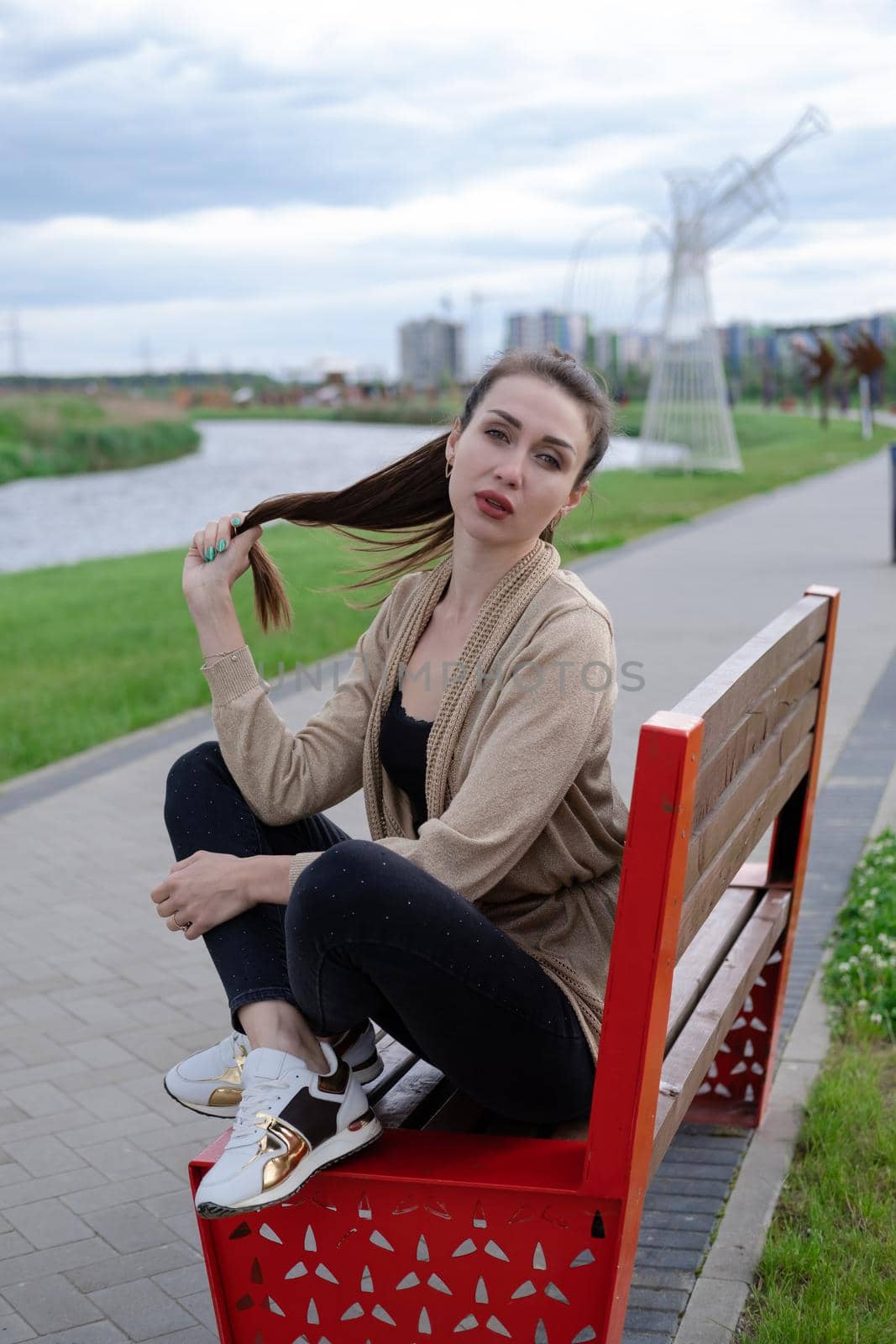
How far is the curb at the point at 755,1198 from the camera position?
2.41 metres

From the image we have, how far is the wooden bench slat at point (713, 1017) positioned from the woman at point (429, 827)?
0.14 m

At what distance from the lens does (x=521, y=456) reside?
7.64 feet

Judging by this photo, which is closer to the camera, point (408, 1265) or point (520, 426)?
point (408, 1265)

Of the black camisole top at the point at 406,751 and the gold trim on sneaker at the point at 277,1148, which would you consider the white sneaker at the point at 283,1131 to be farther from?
the black camisole top at the point at 406,751

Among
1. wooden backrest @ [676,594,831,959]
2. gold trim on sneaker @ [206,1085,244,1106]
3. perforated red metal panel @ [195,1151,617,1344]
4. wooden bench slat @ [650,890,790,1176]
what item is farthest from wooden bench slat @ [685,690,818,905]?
gold trim on sneaker @ [206,1085,244,1106]

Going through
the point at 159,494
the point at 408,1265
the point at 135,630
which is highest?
the point at 408,1265

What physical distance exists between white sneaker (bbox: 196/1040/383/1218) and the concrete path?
66 cm

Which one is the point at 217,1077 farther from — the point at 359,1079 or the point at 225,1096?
the point at 359,1079

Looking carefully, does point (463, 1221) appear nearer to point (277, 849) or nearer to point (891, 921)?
point (277, 849)

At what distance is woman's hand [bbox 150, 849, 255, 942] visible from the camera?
2.19m

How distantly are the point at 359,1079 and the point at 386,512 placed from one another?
3.39 feet

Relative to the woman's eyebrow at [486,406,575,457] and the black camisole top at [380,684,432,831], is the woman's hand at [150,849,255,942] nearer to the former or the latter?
the black camisole top at [380,684,432,831]

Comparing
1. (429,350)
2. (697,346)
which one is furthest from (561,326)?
(429,350)

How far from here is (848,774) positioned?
583 cm
